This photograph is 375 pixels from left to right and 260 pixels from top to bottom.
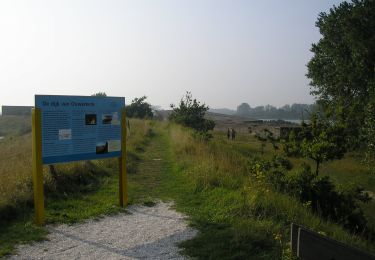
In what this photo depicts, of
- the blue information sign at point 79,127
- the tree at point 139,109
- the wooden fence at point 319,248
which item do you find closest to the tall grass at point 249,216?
the wooden fence at point 319,248

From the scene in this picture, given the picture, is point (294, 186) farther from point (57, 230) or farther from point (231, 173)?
point (57, 230)

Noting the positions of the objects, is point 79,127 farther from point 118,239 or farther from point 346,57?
point 346,57

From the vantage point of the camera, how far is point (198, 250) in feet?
19.5

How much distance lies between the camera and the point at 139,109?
68.5 meters

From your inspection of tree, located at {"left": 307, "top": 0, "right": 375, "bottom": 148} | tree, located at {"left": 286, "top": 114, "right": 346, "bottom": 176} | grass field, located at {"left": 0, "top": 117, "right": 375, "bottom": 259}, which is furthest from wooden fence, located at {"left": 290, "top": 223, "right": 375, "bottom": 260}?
tree, located at {"left": 307, "top": 0, "right": 375, "bottom": 148}

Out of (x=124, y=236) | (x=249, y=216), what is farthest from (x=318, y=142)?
(x=124, y=236)

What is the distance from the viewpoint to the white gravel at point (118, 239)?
5.84m

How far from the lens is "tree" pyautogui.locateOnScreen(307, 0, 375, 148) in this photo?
2594 cm

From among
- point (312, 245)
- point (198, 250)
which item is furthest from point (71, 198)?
point (312, 245)

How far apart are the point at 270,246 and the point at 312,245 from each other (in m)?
1.31

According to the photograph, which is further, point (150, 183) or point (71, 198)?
point (150, 183)

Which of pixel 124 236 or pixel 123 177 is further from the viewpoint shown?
pixel 123 177

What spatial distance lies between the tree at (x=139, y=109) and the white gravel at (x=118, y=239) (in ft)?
194

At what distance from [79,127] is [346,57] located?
949 inches
